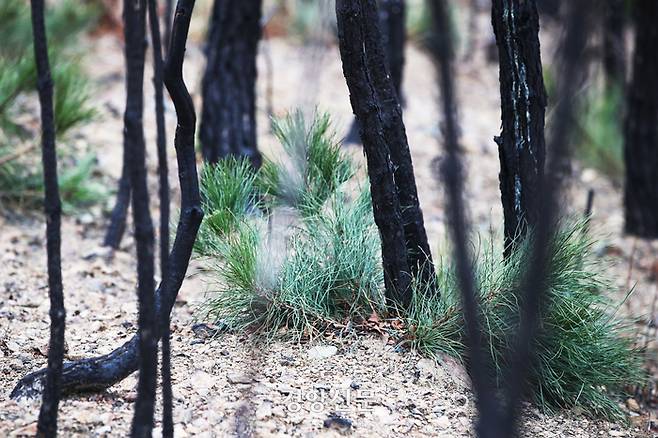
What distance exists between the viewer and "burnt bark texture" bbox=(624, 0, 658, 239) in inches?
240

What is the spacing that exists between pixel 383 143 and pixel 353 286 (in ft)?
1.79

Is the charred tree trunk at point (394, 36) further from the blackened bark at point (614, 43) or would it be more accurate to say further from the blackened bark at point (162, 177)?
the blackened bark at point (162, 177)

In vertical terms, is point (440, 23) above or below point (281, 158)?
above

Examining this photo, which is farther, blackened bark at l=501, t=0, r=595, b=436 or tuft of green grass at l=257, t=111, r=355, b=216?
tuft of green grass at l=257, t=111, r=355, b=216

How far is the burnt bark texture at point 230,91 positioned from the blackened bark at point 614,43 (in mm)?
3922

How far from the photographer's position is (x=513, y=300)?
3.04m

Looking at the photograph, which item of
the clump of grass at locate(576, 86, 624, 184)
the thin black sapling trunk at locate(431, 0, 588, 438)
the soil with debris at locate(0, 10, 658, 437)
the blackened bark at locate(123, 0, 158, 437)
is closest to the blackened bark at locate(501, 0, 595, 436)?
the thin black sapling trunk at locate(431, 0, 588, 438)

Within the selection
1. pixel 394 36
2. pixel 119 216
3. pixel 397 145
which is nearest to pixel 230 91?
pixel 119 216

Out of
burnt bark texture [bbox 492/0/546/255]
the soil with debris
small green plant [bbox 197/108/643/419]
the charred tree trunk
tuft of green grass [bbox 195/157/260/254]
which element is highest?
the charred tree trunk

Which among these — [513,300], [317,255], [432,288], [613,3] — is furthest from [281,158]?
[613,3]

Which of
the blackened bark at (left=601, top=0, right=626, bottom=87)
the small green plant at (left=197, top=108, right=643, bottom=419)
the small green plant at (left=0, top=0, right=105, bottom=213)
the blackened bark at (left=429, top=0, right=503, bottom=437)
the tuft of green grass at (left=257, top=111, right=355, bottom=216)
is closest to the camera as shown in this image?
the blackened bark at (left=429, top=0, right=503, bottom=437)

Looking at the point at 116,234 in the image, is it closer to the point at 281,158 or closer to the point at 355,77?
the point at 281,158

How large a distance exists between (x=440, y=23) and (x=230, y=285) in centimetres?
178

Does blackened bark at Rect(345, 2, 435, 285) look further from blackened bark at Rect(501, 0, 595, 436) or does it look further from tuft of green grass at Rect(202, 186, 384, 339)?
blackened bark at Rect(501, 0, 595, 436)
